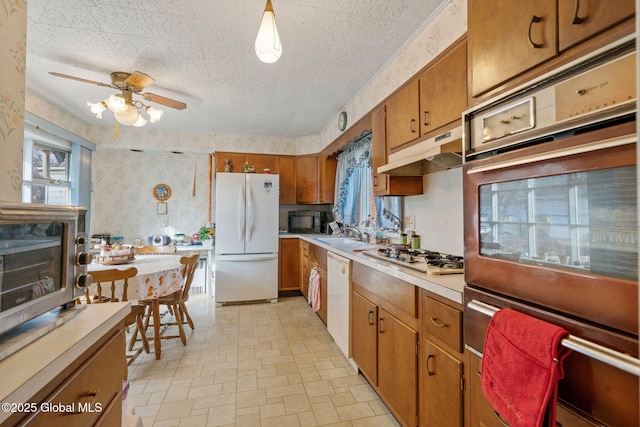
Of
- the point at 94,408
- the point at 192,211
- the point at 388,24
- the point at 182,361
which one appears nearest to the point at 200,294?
the point at 192,211

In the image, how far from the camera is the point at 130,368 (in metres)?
2.26

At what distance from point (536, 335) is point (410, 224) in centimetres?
172

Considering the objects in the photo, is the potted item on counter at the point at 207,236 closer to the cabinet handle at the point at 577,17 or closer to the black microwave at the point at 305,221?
the black microwave at the point at 305,221

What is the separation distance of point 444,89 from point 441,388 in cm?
154

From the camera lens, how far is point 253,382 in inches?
80.8

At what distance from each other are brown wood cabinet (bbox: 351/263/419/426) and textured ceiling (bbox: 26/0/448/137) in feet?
5.39

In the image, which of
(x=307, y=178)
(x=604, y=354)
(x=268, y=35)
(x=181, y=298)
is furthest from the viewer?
(x=307, y=178)

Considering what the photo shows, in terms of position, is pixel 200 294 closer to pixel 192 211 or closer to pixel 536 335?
pixel 192 211

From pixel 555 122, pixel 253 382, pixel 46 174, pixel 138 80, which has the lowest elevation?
pixel 253 382

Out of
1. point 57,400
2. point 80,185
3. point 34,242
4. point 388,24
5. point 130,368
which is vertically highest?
point 388,24

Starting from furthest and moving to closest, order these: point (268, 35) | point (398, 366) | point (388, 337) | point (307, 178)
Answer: point (307, 178) → point (388, 337) → point (398, 366) → point (268, 35)

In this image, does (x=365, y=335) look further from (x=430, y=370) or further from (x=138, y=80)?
(x=138, y=80)

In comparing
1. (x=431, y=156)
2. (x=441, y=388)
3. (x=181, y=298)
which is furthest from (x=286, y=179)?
A: (x=441, y=388)

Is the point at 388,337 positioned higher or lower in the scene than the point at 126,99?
lower
